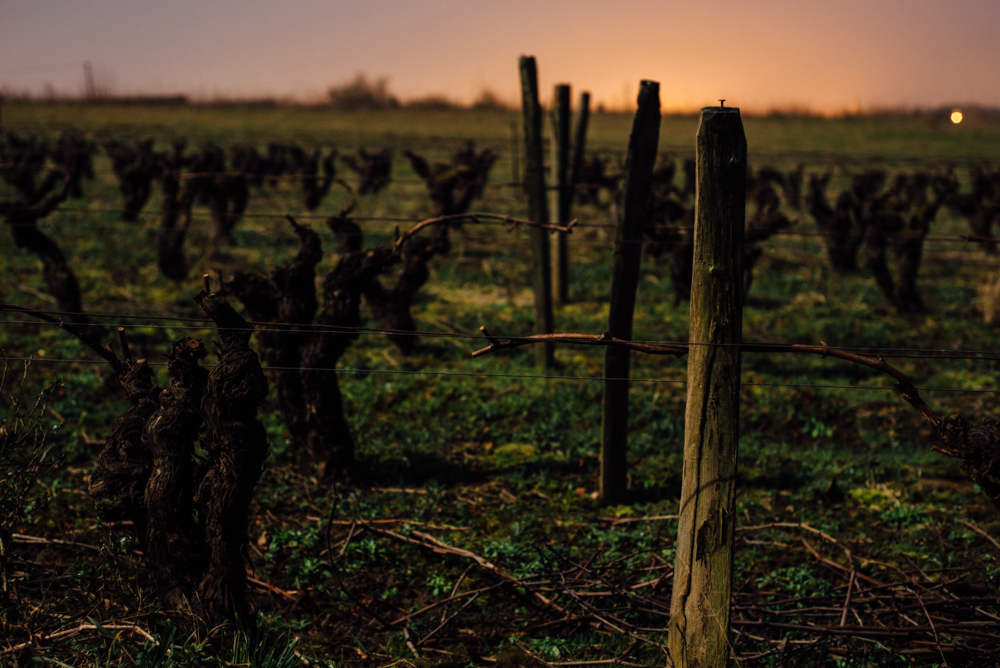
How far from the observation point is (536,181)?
810 cm

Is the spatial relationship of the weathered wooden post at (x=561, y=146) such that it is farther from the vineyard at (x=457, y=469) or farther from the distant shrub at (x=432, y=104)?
the distant shrub at (x=432, y=104)

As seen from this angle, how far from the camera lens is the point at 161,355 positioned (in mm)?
8922

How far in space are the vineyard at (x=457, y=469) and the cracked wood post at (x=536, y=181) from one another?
0.12m

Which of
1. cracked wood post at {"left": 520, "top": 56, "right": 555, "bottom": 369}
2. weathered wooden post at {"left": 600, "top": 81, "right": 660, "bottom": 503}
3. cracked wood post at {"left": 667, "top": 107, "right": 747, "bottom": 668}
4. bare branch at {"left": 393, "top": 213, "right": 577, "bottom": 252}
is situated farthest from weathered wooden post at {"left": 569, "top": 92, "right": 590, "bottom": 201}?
cracked wood post at {"left": 667, "top": 107, "right": 747, "bottom": 668}

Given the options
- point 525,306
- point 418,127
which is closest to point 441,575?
Answer: point 525,306

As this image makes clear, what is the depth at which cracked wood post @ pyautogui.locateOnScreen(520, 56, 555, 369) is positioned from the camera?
8.09 m

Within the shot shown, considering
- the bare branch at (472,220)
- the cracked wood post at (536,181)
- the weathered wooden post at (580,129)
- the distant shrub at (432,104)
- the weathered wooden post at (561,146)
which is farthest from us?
the distant shrub at (432,104)

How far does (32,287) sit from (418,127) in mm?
55340

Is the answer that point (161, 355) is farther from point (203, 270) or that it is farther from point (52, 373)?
point (203, 270)

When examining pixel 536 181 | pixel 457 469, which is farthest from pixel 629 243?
pixel 536 181

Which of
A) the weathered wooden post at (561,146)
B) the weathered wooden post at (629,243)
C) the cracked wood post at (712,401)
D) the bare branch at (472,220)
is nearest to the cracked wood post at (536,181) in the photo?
the weathered wooden post at (561,146)

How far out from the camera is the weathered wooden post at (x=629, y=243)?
17.3 feet

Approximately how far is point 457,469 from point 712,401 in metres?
3.73

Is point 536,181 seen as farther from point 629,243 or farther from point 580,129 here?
point 580,129
